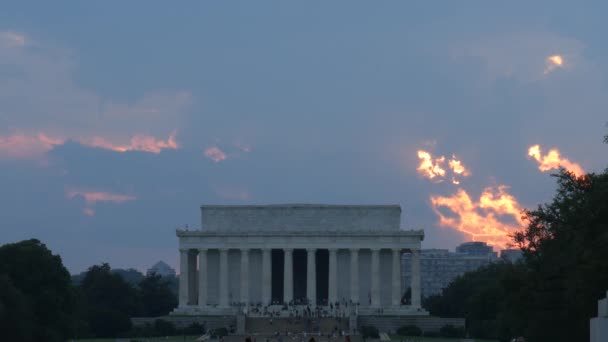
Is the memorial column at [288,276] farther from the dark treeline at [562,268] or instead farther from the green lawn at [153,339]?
the dark treeline at [562,268]

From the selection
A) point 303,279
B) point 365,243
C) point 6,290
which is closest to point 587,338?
point 6,290

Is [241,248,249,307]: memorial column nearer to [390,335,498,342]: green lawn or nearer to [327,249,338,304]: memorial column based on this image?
[327,249,338,304]: memorial column

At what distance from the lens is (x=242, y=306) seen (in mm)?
127938

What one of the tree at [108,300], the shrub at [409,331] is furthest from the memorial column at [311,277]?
the shrub at [409,331]

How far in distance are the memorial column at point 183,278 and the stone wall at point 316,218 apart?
3.54 meters

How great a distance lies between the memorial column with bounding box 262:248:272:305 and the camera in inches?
5079

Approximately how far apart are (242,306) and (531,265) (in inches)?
2275

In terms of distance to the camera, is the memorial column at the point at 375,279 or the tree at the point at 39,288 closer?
the tree at the point at 39,288

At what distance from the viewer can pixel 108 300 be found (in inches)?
4902

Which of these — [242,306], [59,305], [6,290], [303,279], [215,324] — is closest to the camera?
[6,290]

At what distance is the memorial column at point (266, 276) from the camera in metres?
129

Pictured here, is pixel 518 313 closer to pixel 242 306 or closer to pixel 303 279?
pixel 242 306

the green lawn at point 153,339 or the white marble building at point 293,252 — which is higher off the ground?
the white marble building at point 293,252

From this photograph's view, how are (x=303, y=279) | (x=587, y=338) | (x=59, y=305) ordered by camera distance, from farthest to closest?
1. (x=303, y=279)
2. (x=59, y=305)
3. (x=587, y=338)
